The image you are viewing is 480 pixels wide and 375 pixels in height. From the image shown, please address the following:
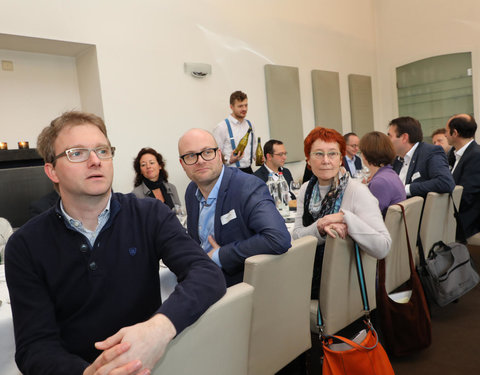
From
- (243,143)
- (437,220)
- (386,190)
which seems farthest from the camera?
(243,143)

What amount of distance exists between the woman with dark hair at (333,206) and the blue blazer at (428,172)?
3.57 feet

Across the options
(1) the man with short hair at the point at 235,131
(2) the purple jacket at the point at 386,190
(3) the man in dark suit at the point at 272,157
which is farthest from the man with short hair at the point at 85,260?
(1) the man with short hair at the point at 235,131

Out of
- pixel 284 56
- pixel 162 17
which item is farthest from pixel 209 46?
pixel 284 56

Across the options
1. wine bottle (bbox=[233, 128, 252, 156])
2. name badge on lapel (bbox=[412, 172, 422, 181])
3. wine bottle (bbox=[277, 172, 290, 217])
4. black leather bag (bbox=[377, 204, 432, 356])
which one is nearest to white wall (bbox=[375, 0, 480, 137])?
wine bottle (bbox=[233, 128, 252, 156])

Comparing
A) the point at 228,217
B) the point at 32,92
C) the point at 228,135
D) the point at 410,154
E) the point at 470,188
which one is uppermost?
the point at 32,92

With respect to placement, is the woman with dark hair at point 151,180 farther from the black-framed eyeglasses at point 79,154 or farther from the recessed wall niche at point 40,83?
the black-framed eyeglasses at point 79,154

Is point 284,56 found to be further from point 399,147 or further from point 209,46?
point 399,147

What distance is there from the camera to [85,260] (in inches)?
48.7

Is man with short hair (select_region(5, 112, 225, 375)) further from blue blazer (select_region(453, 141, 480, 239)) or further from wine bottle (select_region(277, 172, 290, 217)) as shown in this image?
blue blazer (select_region(453, 141, 480, 239))

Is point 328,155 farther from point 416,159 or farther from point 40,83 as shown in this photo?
point 40,83

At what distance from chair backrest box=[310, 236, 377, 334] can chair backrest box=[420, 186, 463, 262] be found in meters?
0.91

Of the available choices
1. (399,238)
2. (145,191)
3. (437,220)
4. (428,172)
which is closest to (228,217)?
(399,238)

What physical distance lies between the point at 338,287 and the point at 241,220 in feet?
1.84

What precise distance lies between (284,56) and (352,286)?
564 cm
